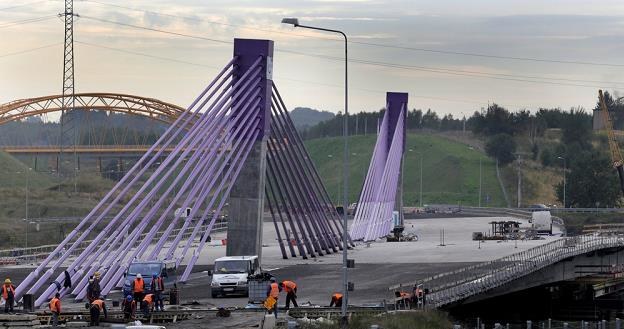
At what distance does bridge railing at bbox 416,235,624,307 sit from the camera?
62322 millimetres

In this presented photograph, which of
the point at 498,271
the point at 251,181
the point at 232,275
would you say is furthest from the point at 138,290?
the point at 251,181

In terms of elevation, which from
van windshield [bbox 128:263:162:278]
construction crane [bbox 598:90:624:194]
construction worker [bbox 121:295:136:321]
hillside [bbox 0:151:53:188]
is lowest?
construction worker [bbox 121:295:136:321]

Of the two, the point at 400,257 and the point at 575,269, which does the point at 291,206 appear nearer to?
the point at 400,257

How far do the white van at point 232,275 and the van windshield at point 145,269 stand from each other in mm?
2405

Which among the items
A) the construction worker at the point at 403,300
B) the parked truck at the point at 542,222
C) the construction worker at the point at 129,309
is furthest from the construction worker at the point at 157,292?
the parked truck at the point at 542,222

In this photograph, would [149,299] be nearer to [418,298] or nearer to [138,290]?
[138,290]

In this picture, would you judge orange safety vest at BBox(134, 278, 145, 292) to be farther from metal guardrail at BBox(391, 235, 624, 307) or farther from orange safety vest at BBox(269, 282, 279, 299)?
metal guardrail at BBox(391, 235, 624, 307)

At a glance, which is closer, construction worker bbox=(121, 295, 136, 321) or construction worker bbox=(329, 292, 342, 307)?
construction worker bbox=(121, 295, 136, 321)

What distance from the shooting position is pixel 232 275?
210 ft

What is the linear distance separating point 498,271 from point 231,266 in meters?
14.7

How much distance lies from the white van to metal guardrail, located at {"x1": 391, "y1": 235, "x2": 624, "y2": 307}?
7.34 metres

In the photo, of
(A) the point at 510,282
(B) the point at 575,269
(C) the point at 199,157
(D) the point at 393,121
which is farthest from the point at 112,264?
(D) the point at 393,121

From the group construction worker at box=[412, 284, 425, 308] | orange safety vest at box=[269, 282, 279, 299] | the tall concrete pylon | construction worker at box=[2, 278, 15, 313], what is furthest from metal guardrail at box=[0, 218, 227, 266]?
orange safety vest at box=[269, 282, 279, 299]

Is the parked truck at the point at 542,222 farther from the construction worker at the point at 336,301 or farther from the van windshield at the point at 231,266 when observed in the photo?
the construction worker at the point at 336,301
